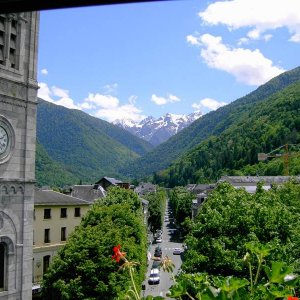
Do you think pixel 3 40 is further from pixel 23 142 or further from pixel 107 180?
pixel 107 180

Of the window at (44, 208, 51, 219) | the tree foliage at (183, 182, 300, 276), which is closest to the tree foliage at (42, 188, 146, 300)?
the tree foliage at (183, 182, 300, 276)

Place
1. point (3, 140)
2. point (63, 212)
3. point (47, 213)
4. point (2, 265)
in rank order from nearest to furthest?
point (3, 140)
point (2, 265)
point (47, 213)
point (63, 212)

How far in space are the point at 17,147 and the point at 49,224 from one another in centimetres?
1988

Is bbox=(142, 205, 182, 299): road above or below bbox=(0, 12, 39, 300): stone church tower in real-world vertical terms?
below

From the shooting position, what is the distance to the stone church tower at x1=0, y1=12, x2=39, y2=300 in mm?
25609

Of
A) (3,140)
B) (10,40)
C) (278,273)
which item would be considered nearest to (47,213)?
(3,140)

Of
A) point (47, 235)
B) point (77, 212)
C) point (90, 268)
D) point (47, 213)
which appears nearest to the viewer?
point (90, 268)

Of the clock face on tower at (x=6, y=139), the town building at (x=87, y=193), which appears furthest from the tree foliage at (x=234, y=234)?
the town building at (x=87, y=193)

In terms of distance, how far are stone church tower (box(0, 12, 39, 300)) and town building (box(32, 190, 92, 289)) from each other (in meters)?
15.8

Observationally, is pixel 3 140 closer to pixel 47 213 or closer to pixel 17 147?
pixel 17 147

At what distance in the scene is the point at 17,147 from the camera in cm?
2638

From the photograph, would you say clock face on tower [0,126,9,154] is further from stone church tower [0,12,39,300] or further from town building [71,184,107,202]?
town building [71,184,107,202]

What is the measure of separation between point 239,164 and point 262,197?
6709 inches

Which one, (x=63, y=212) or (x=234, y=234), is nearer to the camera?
(x=234, y=234)
